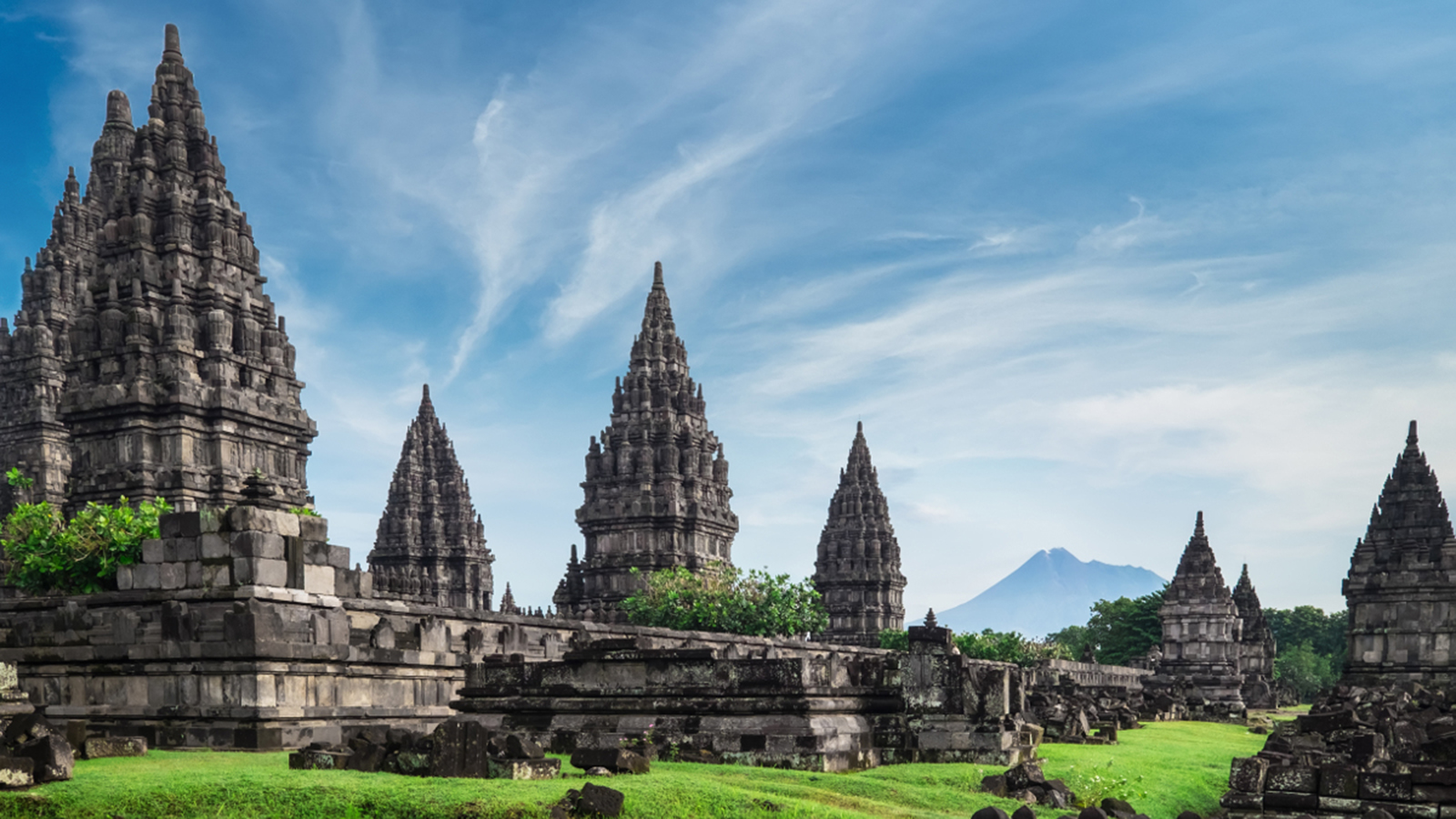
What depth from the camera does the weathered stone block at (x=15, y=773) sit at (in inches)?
392

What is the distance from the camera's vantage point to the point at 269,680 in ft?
50.3

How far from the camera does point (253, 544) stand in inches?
623

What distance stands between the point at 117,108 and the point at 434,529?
27.7 metres

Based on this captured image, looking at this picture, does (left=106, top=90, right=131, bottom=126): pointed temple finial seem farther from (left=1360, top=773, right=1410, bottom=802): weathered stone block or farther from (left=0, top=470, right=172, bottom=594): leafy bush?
(left=1360, top=773, right=1410, bottom=802): weathered stone block

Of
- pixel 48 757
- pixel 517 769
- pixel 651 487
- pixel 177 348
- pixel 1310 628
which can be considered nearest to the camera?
pixel 48 757

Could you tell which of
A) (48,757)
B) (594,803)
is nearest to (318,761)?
(48,757)

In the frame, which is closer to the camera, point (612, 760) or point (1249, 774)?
point (612, 760)

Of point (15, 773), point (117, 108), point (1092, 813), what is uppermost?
point (117, 108)

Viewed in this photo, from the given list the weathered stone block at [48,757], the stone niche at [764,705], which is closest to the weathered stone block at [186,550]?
the stone niche at [764,705]

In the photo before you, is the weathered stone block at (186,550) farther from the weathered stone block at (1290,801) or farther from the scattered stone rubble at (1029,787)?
the weathered stone block at (1290,801)

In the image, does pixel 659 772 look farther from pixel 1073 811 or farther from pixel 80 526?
pixel 80 526

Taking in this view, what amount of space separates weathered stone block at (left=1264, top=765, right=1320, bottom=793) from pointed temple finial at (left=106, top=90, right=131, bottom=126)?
42.6 metres

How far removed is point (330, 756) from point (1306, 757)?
30.6 feet

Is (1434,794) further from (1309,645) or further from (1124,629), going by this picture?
(1309,645)
